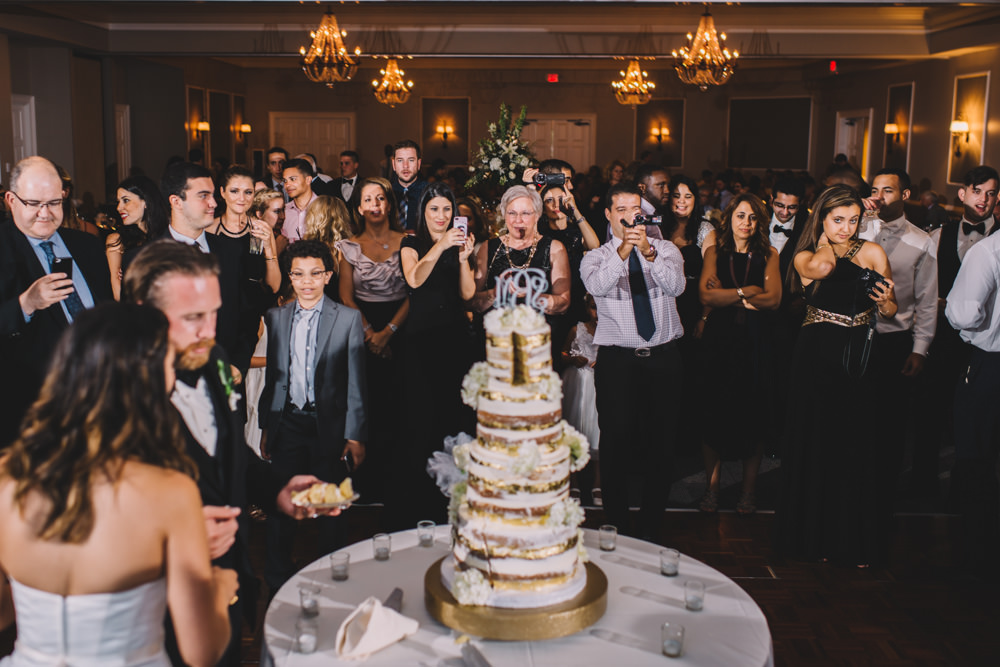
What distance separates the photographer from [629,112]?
18.6 m

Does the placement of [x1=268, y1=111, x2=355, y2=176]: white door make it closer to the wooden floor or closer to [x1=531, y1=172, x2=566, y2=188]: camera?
[x1=531, y1=172, x2=566, y2=188]: camera

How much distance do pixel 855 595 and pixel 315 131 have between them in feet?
53.6

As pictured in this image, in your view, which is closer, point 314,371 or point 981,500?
point 314,371

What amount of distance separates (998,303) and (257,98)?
16.7 metres

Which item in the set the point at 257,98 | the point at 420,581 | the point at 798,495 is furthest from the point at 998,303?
the point at 257,98

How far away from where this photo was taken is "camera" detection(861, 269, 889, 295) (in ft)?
12.8

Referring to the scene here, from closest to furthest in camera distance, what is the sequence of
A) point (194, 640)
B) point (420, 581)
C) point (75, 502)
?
1. point (75, 502)
2. point (194, 640)
3. point (420, 581)

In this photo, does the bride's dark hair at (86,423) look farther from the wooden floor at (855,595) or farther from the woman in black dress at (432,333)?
the woman in black dress at (432,333)

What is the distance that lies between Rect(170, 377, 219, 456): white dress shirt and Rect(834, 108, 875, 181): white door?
14655 millimetres

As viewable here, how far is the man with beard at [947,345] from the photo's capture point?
205 inches

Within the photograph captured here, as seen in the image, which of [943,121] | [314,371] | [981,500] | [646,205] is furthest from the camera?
[943,121]

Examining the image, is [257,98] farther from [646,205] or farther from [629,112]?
[646,205]

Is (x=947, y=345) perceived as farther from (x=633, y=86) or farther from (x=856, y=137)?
(x=856, y=137)

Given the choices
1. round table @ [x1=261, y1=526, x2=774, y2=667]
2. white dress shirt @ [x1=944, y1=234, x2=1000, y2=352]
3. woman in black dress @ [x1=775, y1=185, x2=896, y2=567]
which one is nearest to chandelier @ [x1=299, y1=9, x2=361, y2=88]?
woman in black dress @ [x1=775, y1=185, x2=896, y2=567]
